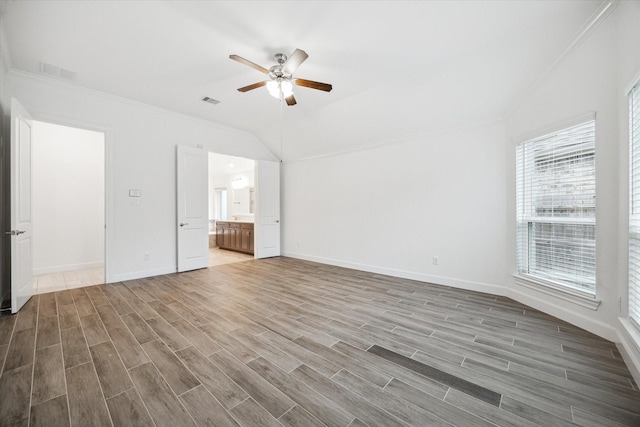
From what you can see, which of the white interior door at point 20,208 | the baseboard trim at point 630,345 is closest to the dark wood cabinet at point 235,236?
the white interior door at point 20,208

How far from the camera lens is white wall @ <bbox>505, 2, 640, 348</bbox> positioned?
2.06 m

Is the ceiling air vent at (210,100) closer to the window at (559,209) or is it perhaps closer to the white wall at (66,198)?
the white wall at (66,198)

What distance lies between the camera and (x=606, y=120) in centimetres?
229

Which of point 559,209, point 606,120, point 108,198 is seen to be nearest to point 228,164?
point 108,198

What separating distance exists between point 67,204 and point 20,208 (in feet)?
8.08

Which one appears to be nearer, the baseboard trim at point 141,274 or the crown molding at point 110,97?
the crown molding at point 110,97

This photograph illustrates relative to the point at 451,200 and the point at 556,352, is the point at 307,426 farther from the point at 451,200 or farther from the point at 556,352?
the point at 451,200

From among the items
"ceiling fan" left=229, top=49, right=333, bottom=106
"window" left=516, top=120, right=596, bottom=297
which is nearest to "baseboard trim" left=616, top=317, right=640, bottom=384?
"window" left=516, top=120, right=596, bottom=297

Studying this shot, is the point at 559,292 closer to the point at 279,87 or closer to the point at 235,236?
the point at 279,87

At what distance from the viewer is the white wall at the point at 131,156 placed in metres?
3.61

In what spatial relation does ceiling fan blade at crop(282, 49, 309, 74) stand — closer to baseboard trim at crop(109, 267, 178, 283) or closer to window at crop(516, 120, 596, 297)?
window at crop(516, 120, 596, 297)

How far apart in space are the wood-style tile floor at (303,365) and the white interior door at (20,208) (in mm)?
281

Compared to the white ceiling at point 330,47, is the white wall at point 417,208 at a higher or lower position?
lower

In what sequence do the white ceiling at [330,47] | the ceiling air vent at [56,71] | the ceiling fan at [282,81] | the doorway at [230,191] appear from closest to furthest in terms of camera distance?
the white ceiling at [330,47], the ceiling fan at [282,81], the ceiling air vent at [56,71], the doorway at [230,191]
